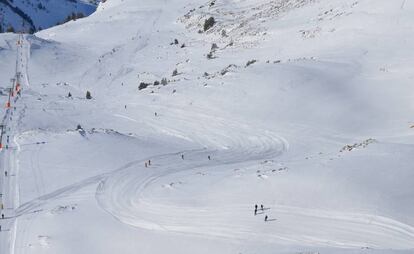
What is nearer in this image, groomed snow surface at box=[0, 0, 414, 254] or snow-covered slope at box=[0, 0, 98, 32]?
groomed snow surface at box=[0, 0, 414, 254]

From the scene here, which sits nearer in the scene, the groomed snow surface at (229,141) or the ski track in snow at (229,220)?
the ski track in snow at (229,220)

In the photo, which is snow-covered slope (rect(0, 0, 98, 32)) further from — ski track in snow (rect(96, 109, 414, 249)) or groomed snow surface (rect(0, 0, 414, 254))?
ski track in snow (rect(96, 109, 414, 249))

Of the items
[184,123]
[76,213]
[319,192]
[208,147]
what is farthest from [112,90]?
[319,192]

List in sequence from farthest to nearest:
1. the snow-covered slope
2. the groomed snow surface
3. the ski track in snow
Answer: the snow-covered slope < the groomed snow surface < the ski track in snow

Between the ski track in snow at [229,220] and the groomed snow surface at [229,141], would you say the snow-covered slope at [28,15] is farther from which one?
the ski track in snow at [229,220]

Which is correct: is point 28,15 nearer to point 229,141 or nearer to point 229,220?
point 229,141

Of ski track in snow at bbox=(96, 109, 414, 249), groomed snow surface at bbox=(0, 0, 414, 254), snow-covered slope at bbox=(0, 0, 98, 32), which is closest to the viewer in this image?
ski track in snow at bbox=(96, 109, 414, 249)

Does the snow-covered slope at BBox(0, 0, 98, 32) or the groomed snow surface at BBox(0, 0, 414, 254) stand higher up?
the snow-covered slope at BBox(0, 0, 98, 32)

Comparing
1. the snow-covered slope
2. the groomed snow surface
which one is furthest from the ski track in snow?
the snow-covered slope

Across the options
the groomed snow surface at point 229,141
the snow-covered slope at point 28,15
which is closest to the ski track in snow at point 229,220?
the groomed snow surface at point 229,141
